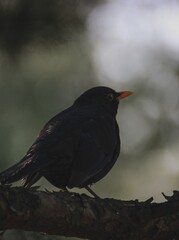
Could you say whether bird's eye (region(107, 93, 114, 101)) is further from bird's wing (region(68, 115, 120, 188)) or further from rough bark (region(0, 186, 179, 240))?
rough bark (region(0, 186, 179, 240))

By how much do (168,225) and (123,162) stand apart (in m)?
3.19

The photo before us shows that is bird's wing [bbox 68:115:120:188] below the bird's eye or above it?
below

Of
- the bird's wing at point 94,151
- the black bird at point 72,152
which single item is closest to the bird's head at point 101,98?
the black bird at point 72,152

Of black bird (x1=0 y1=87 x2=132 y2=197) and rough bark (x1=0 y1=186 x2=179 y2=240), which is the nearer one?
rough bark (x1=0 y1=186 x2=179 y2=240)

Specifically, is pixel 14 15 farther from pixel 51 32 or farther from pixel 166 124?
pixel 166 124

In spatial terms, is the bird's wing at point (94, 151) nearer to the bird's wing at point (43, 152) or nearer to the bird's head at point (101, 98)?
the bird's wing at point (43, 152)

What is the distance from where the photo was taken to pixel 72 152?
562 centimetres

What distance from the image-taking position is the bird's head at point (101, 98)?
7.02m

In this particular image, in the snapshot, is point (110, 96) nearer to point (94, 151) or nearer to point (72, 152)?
point (94, 151)

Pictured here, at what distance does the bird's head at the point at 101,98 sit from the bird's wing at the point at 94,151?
0.56 metres

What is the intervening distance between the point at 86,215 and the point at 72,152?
1115 mm

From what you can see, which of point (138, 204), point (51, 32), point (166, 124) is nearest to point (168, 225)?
point (138, 204)

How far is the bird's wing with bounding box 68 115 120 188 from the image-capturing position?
18.2ft

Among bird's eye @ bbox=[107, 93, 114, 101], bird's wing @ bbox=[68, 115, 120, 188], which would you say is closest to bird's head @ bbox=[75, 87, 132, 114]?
bird's eye @ bbox=[107, 93, 114, 101]
